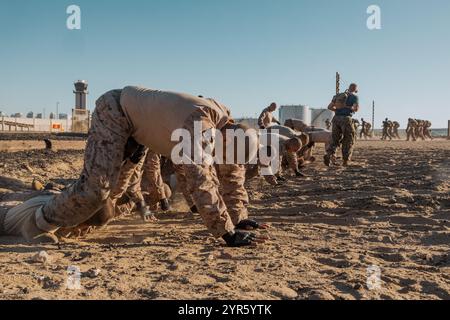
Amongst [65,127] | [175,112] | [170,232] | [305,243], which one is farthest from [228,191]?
[65,127]

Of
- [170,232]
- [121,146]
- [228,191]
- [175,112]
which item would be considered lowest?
[170,232]

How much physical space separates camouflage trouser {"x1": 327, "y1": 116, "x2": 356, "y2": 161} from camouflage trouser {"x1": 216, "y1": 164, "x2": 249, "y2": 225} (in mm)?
6595

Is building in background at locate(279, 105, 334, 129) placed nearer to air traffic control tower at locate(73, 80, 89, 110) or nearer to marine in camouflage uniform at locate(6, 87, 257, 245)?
air traffic control tower at locate(73, 80, 89, 110)

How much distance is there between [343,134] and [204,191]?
7798 millimetres

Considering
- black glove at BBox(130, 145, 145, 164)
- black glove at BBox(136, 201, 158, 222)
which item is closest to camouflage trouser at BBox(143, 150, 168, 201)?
black glove at BBox(136, 201, 158, 222)

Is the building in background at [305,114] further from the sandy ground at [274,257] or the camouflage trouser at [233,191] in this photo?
the camouflage trouser at [233,191]

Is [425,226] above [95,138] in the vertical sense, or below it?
below

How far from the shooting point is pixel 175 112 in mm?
3480

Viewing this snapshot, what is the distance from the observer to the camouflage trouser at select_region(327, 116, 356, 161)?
10.7m

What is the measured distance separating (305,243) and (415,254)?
0.80m

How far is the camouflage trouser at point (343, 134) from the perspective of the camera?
10.7 meters

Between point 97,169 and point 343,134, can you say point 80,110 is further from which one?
point 97,169

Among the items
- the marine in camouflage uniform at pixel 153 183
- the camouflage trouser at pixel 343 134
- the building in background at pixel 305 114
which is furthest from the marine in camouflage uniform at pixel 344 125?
the building in background at pixel 305 114
